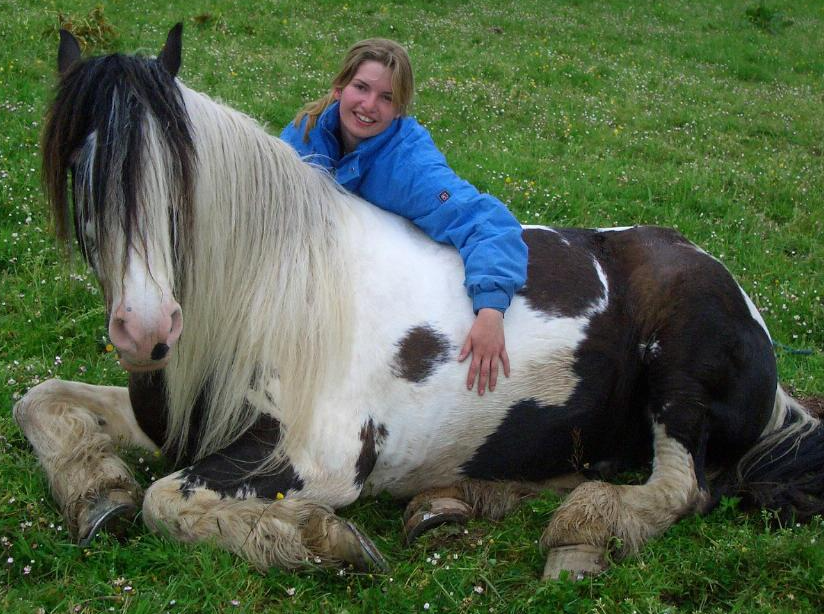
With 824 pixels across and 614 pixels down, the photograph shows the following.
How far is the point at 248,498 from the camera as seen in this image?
3357 millimetres

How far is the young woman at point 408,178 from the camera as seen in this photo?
3705 millimetres

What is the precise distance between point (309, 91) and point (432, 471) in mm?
6657

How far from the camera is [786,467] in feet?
13.6

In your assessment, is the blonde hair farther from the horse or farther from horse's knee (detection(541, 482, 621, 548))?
horse's knee (detection(541, 482, 621, 548))

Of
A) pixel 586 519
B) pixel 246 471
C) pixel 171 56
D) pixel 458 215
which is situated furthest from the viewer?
pixel 458 215

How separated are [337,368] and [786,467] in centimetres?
227

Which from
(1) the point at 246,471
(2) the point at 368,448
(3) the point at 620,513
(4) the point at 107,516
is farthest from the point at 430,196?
(4) the point at 107,516

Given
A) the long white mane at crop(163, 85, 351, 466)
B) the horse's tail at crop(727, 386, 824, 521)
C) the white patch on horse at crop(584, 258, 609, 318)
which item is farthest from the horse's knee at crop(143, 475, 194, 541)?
the horse's tail at crop(727, 386, 824, 521)

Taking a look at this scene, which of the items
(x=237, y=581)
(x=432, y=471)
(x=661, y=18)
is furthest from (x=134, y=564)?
(x=661, y=18)

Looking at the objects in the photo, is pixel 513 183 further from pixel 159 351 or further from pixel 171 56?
pixel 159 351

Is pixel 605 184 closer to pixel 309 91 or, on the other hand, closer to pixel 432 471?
pixel 309 91

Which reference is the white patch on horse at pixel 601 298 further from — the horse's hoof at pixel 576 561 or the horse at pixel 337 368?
the horse's hoof at pixel 576 561

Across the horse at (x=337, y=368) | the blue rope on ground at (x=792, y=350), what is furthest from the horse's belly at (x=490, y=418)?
the blue rope on ground at (x=792, y=350)

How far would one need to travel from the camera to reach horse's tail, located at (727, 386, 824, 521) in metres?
3.89
